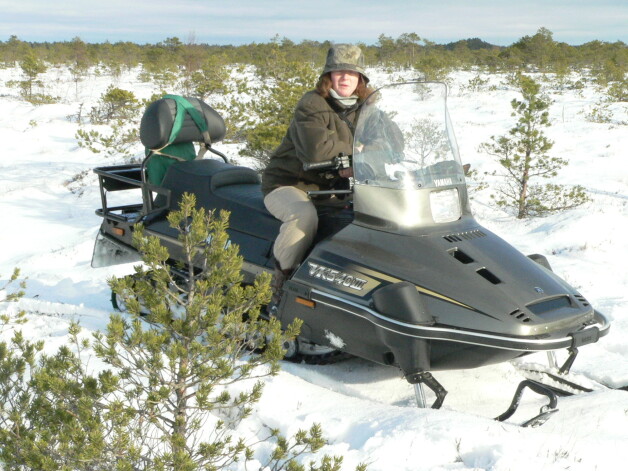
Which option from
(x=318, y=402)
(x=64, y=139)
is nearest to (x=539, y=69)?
(x=64, y=139)

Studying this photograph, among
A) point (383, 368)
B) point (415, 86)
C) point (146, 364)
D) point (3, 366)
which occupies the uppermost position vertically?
point (415, 86)

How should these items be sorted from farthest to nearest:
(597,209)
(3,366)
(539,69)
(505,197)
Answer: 1. (539,69)
2. (505,197)
3. (597,209)
4. (3,366)

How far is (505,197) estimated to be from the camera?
10.8 m

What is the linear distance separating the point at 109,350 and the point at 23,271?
5.86m

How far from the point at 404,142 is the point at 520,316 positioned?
44.8 inches

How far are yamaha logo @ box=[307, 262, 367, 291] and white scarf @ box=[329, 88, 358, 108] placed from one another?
100cm

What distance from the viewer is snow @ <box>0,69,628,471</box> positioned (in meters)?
2.84

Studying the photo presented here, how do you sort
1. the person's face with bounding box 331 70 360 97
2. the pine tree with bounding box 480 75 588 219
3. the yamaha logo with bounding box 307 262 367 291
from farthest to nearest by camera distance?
1. the pine tree with bounding box 480 75 588 219
2. the person's face with bounding box 331 70 360 97
3. the yamaha logo with bounding box 307 262 367 291

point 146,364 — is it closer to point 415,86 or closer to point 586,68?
point 415,86

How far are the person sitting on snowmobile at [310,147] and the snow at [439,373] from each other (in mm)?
660

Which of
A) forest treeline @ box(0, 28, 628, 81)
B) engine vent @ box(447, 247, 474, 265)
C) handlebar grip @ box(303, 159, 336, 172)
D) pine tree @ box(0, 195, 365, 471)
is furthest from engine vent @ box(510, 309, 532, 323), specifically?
forest treeline @ box(0, 28, 628, 81)

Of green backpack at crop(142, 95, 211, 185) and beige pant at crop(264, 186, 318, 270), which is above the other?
green backpack at crop(142, 95, 211, 185)

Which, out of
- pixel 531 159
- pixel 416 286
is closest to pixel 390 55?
pixel 531 159

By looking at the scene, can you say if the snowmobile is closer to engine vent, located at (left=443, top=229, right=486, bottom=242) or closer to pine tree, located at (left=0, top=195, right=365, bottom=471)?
engine vent, located at (left=443, top=229, right=486, bottom=242)
